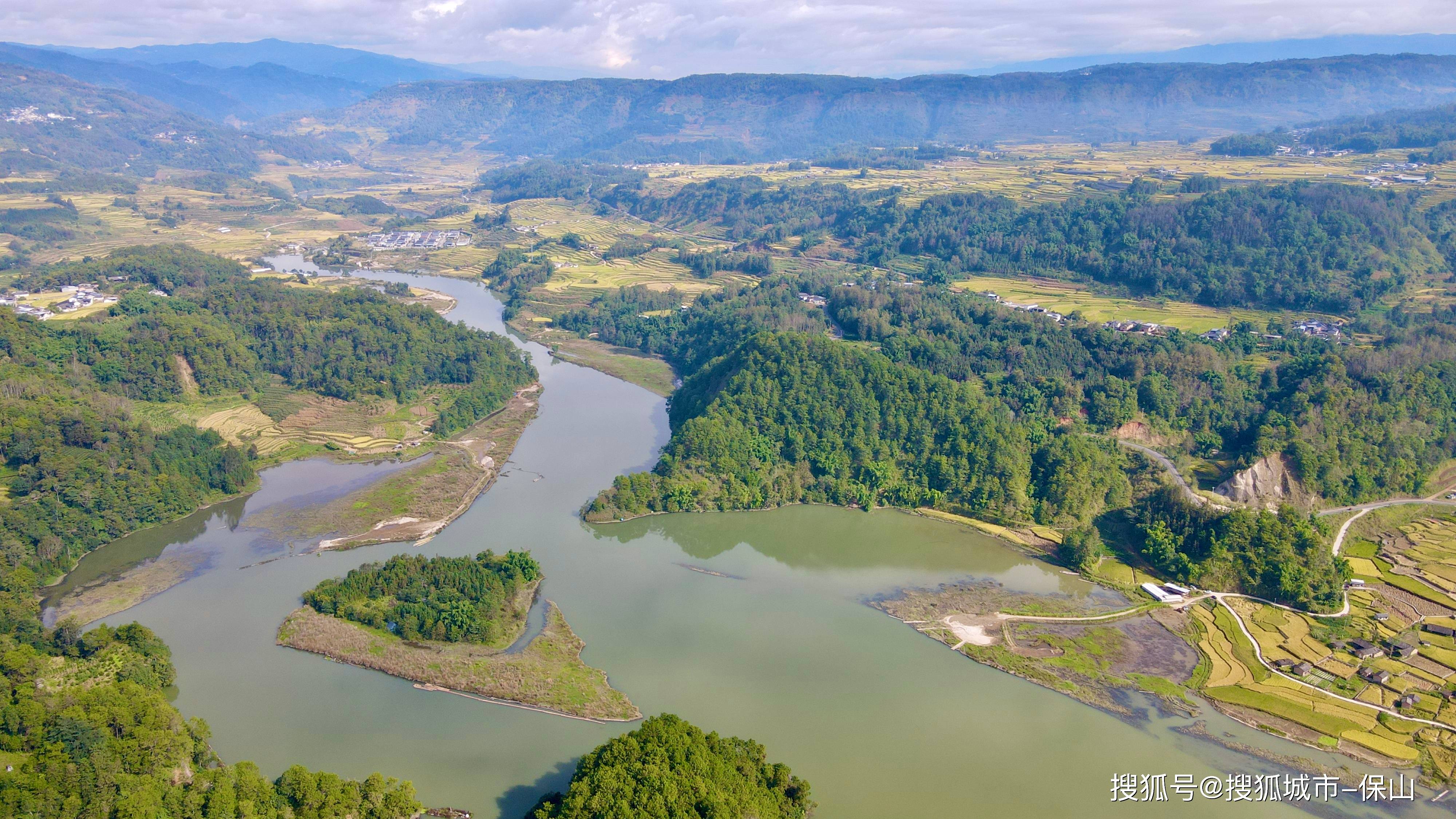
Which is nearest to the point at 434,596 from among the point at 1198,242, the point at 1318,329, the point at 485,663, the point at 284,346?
the point at 485,663

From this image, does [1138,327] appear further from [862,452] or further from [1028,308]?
[862,452]

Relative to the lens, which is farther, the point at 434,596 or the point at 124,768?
the point at 434,596

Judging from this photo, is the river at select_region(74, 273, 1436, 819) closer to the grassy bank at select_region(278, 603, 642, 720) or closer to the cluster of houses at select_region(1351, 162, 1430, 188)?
the grassy bank at select_region(278, 603, 642, 720)

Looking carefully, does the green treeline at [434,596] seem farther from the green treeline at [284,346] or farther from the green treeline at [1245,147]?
the green treeline at [1245,147]

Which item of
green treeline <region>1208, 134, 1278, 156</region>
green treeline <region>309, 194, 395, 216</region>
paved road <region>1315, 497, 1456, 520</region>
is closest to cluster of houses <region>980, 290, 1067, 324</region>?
paved road <region>1315, 497, 1456, 520</region>

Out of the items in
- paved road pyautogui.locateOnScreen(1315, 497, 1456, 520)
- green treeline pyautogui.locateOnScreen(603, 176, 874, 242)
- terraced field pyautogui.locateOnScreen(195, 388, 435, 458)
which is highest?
green treeline pyautogui.locateOnScreen(603, 176, 874, 242)

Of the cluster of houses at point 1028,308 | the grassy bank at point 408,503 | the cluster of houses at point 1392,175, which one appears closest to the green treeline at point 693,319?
the cluster of houses at point 1028,308
